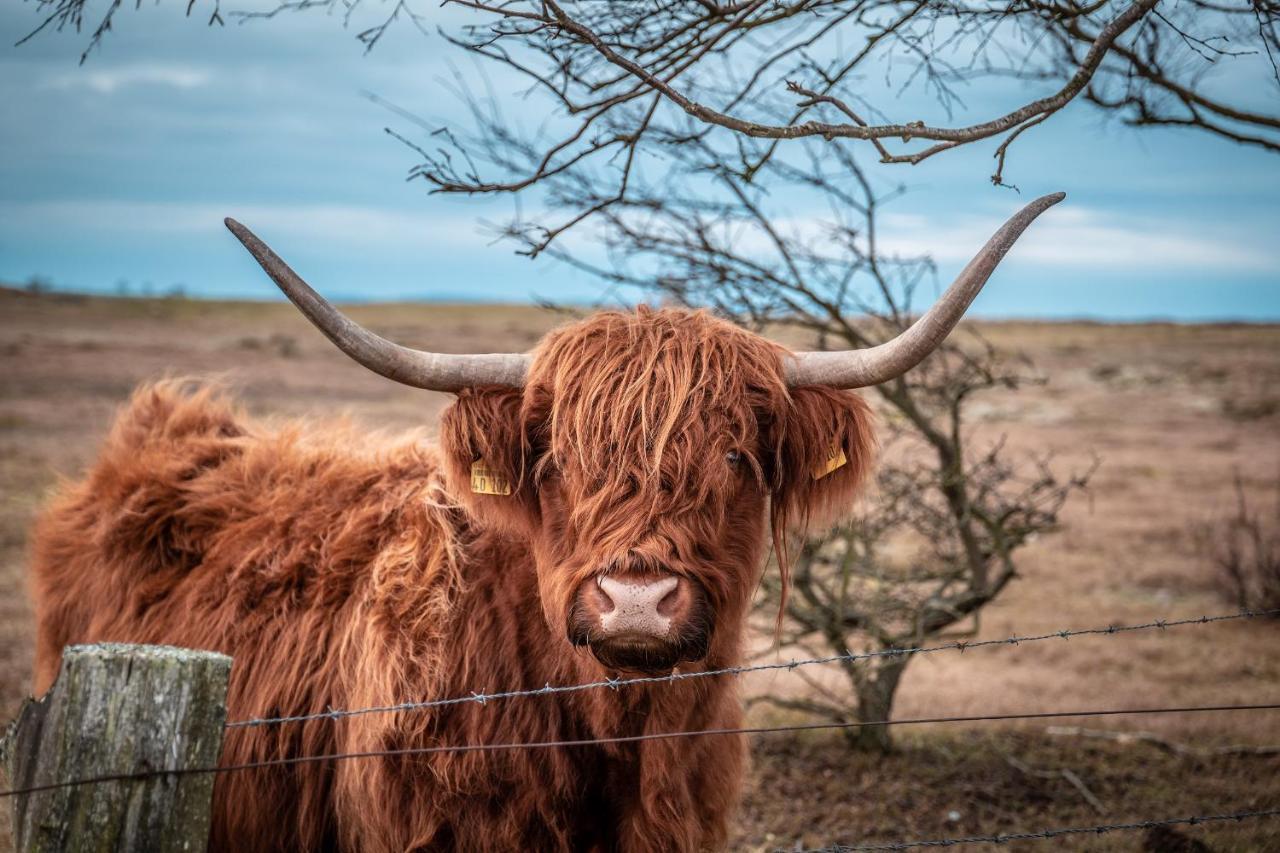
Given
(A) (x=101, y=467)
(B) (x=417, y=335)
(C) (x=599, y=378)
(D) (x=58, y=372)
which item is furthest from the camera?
(B) (x=417, y=335)

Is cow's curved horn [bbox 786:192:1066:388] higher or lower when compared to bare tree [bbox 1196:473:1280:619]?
higher

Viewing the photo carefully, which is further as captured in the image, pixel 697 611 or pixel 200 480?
pixel 200 480

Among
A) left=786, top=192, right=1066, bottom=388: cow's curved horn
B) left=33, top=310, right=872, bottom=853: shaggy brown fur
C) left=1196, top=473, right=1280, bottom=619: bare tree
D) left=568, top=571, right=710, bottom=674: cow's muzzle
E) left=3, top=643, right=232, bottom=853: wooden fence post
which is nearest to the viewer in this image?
left=3, top=643, right=232, bottom=853: wooden fence post

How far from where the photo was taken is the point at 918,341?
9.95 ft

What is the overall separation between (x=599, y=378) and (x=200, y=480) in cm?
236

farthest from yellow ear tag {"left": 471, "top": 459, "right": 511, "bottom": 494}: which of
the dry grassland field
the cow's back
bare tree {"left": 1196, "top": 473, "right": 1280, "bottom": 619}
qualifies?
bare tree {"left": 1196, "top": 473, "right": 1280, "bottom": 619}

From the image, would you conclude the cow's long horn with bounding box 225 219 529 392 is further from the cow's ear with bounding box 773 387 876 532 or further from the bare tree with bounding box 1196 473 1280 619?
the bare tree with bounding box 1196 473 1280 619

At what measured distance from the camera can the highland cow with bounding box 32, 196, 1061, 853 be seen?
9.51ft

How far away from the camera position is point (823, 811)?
221 inches

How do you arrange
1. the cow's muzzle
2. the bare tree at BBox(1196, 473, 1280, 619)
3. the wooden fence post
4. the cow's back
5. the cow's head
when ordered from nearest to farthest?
the wooden fence post
the cow's muzzle
the cow's head
the cow's back
the bare tree at BBox(1196, 473, 1280, 619)

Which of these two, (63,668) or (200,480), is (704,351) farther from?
(200,480)

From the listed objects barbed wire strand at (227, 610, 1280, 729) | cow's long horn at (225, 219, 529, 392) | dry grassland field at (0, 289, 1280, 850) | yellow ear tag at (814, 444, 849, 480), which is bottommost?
dry grassland field at (0, 289, 1280, 850)

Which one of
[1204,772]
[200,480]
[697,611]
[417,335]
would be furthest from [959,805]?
[417,335]

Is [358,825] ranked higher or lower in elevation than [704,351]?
lower
